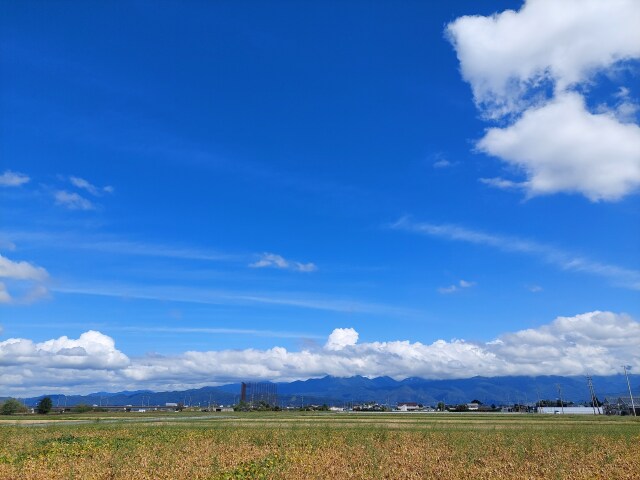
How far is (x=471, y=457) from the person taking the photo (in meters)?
26.3

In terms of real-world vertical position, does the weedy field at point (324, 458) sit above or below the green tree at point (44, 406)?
above

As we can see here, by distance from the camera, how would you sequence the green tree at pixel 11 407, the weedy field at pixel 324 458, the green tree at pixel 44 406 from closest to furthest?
the weedy field at pixel 324 458, the green tree at pixel 44 406, the green tree at pixel 11 407

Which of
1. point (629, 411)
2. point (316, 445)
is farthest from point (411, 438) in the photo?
point (629, 411)

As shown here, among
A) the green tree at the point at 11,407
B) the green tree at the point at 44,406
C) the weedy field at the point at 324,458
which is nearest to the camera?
the weedy field at the point at 324,458

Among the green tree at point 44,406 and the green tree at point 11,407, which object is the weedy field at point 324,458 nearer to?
the green tree at point 44,406

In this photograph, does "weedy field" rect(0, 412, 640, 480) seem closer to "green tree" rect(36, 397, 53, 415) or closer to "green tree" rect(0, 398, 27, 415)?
"green tree" rect(36, 397, 53, 415)

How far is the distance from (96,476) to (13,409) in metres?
171

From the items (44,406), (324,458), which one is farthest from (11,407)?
(324,458)

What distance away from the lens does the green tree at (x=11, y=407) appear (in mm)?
153325

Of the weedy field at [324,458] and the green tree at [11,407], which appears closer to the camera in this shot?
the weedy field at [324,458]

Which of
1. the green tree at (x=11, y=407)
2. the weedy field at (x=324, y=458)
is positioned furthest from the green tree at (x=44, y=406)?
the weedy field at (x=324, y=458)

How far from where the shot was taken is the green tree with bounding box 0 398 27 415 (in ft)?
503

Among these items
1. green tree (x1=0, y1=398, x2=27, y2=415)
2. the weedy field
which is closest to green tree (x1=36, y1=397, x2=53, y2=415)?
green tree (x1=0, y1=398, x2=27, y2=415)

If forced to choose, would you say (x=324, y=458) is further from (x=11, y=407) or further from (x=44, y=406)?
(x=11, y=407)
